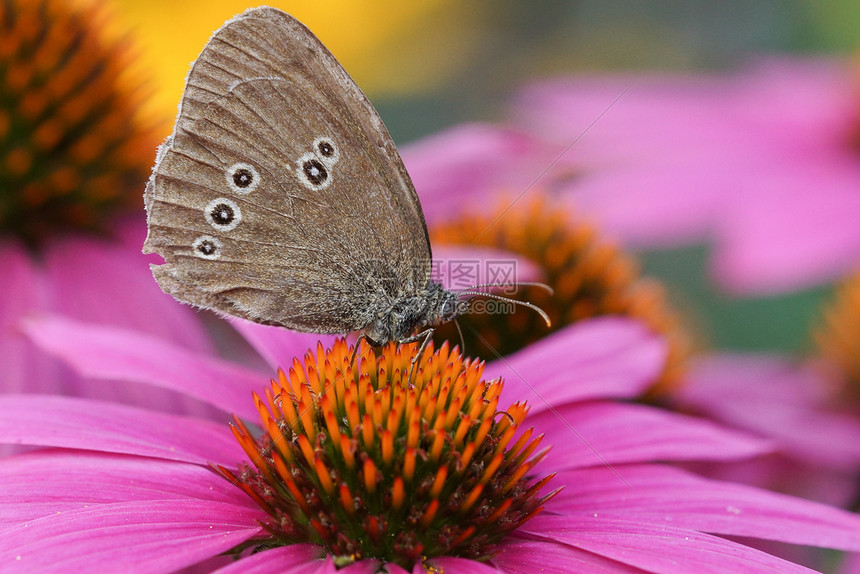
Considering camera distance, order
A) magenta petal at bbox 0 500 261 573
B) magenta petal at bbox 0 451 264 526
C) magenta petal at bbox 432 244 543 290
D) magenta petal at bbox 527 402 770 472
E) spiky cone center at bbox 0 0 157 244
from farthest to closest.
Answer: spiky cone center at bbox 0 0 157 244 → magenta petal at bbox 432 244 543 290 → magenta petal at bbox 527 402 770 472 → magenta petal at bbox 0 451 264 526 → magenta petal at bbox 0 500 261 573

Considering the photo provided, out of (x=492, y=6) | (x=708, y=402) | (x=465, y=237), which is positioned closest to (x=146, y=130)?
(x=465, y=237)

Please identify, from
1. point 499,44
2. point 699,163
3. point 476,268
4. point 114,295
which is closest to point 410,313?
point 476,268

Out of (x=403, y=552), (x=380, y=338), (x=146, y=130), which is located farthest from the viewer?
(x=146, y=130)

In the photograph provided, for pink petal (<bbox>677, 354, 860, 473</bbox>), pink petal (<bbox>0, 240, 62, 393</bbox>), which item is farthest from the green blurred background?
pink petal (<bbox>0, 240, 62, 393</bbox>)

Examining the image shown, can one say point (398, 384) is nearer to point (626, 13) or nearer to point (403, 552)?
point (403, 552)

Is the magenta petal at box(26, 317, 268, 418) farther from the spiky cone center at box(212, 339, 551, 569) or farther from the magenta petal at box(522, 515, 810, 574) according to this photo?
the magenta petal at box(522, 515, 810, 574)

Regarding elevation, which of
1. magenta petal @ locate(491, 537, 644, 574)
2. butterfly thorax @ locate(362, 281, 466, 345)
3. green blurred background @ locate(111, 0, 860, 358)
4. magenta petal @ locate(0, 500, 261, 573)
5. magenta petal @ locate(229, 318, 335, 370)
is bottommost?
magenta petal @ locate(0, 500, 261, 573)

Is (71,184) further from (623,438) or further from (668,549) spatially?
(668,549)
